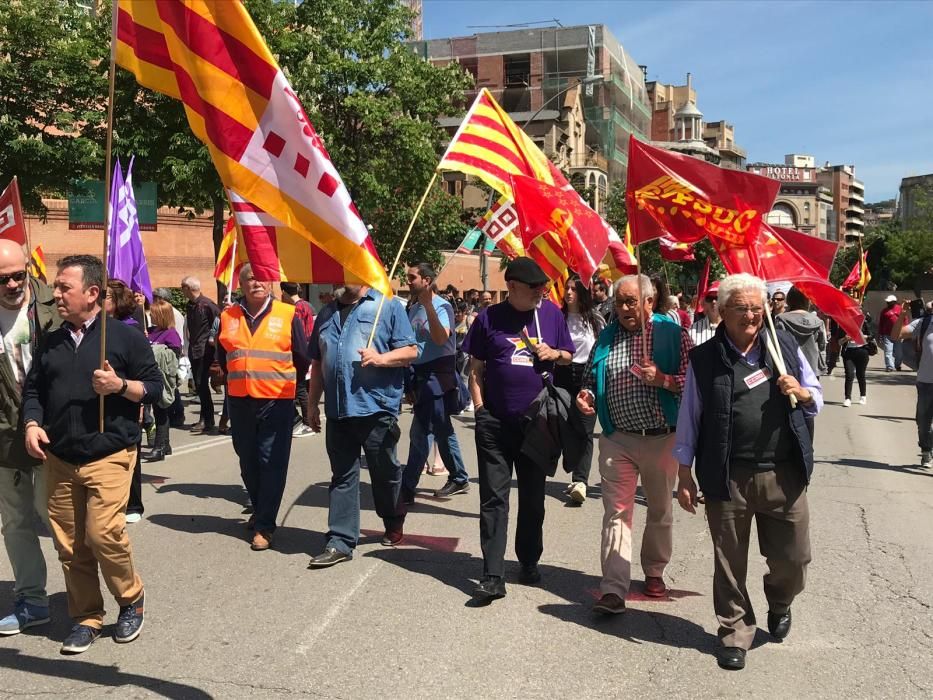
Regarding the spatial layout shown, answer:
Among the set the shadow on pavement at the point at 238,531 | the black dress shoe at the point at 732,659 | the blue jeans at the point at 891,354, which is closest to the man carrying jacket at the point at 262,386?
the shadow on pavement at the point at 238,531

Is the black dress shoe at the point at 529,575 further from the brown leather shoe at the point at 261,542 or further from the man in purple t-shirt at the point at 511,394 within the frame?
the brown leather shoe at the point at 261,542

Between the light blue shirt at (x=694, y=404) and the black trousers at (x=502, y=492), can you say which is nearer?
the light blue shirt at (x=694, y=404)

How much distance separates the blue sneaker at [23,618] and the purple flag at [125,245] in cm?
528

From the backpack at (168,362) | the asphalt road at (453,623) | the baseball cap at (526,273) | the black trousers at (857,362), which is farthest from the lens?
the black trousers at (857,362)

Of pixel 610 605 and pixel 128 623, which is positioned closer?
pixel 128 623

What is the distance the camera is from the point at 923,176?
147625 mm

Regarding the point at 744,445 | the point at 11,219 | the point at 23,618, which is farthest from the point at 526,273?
the point at 11,219

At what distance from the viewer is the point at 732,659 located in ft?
14.3

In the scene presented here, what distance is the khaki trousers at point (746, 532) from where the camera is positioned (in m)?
4.49

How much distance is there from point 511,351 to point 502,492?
0.82 metres

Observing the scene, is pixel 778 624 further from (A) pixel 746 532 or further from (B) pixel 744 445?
(B) pixel 744 445

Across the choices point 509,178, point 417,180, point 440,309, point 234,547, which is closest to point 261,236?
point 234,547

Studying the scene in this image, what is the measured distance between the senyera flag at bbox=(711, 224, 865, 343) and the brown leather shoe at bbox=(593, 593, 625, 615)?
188cm

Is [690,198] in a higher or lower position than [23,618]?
higher
